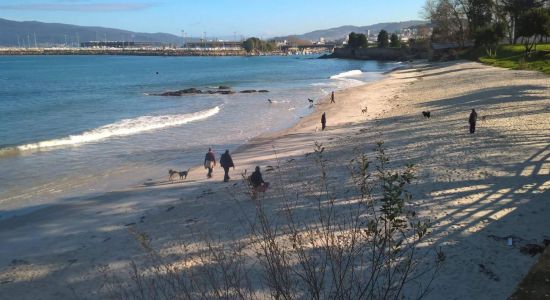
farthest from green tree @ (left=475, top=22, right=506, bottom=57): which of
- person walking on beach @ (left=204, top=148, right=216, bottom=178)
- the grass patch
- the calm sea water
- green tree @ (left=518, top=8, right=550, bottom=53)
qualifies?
person walking on beach @ (left=204, top=148, right=216, bottom=178)

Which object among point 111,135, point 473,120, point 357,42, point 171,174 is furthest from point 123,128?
point 357,42

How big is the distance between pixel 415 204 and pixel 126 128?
69.8ft

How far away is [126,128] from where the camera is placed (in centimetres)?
2692

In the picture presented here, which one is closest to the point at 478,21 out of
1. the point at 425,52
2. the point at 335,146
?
the point at 425,52

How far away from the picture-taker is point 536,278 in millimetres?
4652

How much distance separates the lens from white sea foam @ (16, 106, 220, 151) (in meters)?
22.7

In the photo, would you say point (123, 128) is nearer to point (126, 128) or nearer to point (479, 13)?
point (126, 128)

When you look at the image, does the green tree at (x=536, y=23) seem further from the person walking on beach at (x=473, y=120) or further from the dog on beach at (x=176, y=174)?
the dog on beach at (x=176, y=174)

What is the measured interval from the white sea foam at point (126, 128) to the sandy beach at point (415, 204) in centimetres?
931

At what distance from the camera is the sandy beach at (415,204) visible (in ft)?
23.6

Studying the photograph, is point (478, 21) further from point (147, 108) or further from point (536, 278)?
point (536, 278)

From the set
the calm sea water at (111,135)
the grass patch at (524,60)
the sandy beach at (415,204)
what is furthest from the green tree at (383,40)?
the sandy beach at (415,204)

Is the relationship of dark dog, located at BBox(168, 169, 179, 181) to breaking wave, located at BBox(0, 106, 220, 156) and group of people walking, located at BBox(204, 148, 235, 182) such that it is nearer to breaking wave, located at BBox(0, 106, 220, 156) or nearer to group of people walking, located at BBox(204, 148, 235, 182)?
group of people walking, located at BBox(204, 148, 235, 182)

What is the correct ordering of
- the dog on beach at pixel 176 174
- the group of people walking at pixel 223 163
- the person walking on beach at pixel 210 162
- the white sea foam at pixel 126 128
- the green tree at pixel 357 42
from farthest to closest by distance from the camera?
the green tree at pixel 357 42, the white sea foam at pixel 126 128, the person walking on beach at pixel 210 162, the dog on beach at pixel 176 174, the group of people walking at pixel 223 163
